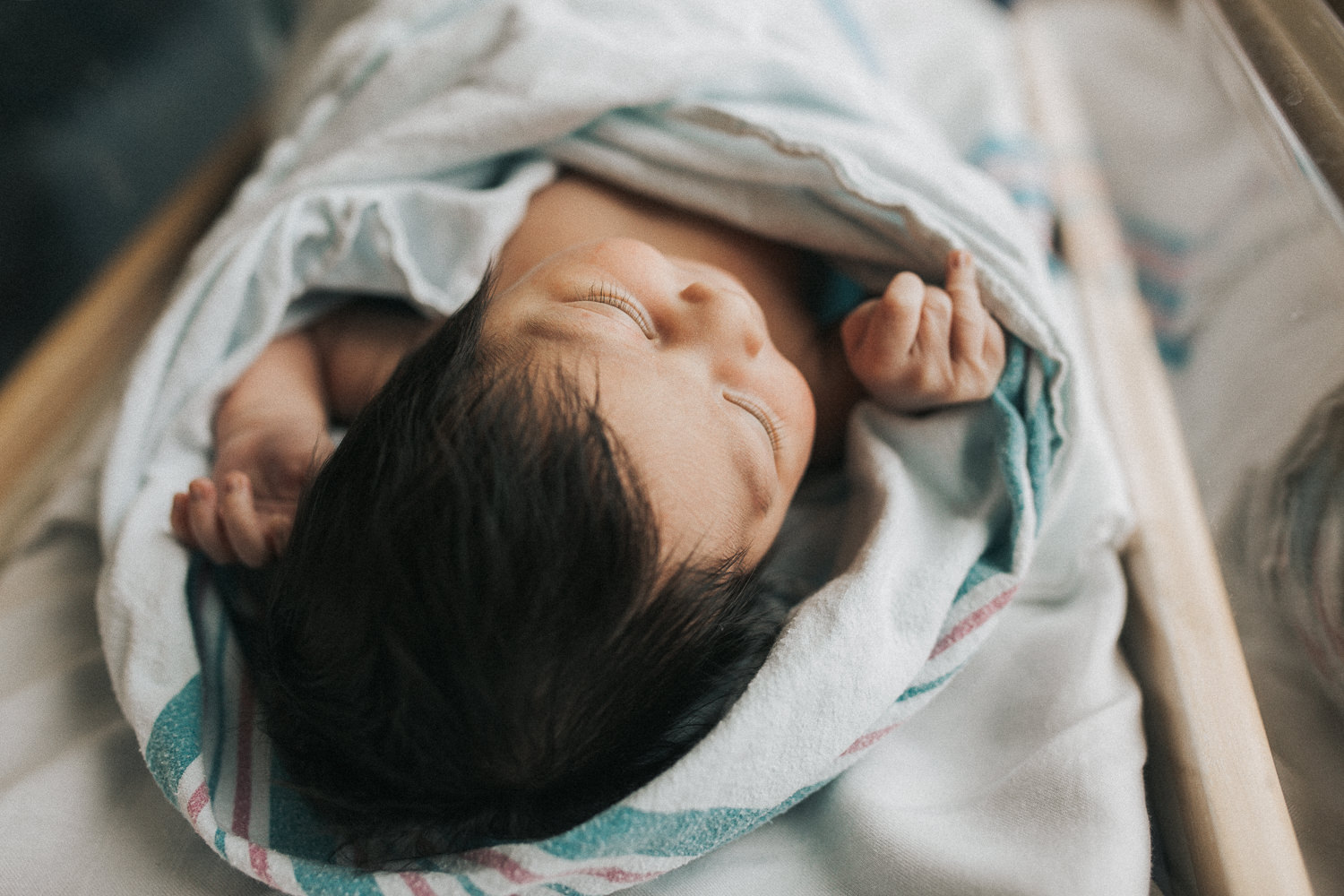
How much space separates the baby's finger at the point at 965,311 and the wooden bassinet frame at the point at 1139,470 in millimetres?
190

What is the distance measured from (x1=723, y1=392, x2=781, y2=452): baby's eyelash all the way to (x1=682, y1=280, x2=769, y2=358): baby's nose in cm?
3

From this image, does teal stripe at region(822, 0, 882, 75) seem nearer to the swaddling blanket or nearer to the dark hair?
→ the swaddling blanket

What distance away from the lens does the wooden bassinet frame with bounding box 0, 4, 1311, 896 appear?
45 centimetres

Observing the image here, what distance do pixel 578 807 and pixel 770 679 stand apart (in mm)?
121

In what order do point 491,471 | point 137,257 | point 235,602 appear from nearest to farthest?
1. point 491,471
2. point 235,602
3. point 137,257

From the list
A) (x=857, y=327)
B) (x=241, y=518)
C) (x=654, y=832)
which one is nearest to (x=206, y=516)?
(x=241, y=518)

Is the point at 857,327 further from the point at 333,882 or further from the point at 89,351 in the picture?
the point at 89,351

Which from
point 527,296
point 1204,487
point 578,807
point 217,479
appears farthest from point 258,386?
point 1204,487

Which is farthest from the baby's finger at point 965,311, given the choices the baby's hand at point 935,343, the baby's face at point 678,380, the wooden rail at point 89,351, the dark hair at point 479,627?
the wooden rail at point 89,351

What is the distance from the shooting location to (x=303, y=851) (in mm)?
487

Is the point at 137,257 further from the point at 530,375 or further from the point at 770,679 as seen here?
the point at 770,679

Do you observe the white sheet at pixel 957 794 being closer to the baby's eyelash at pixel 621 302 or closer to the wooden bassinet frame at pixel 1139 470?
the wooden bassinet frame at pixel 1139 470

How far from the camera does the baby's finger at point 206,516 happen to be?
21.4 inches

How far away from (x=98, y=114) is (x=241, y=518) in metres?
1.02
